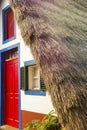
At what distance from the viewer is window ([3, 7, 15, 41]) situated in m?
9.35

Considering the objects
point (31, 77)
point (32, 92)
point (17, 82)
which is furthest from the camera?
point (17, 82)

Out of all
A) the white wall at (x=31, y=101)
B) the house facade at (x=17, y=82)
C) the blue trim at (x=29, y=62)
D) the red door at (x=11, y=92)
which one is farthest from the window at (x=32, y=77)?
the red door at (x=11, y=92)

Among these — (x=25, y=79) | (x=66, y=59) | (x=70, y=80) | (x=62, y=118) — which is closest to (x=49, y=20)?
(x=66, y=59)

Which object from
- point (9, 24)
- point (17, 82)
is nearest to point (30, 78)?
point (17, 82)

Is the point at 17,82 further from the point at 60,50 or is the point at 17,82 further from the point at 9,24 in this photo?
the point at 60,50

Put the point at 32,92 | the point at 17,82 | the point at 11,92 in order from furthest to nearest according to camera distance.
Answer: the point at 11,92 → the point at 17,82 → the point at 32,92

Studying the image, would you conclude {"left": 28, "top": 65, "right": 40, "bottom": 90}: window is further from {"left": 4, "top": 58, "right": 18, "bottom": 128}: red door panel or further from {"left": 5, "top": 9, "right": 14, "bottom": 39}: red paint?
{"left": 5, "top": 9, "right": 14, "bottom": 39}: red paint

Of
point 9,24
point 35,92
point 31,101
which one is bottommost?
point 31,101

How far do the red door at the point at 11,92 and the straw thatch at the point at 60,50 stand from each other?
423 cm

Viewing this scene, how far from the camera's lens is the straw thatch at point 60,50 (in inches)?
111

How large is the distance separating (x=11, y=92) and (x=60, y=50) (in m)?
6.11

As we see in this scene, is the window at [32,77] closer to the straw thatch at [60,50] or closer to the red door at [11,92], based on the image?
the red door at [11,92]

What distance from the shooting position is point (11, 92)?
9273 millimetres

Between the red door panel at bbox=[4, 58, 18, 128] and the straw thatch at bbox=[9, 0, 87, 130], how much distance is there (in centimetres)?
424
